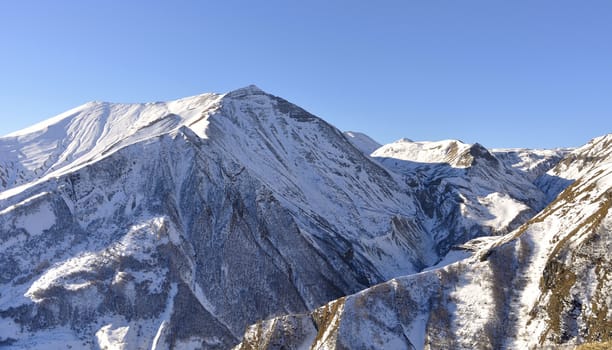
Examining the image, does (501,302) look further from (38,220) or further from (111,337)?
(38,220)

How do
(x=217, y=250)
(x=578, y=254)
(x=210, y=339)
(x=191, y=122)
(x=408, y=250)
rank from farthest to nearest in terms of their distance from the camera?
(x=191, y=122) → (x=408, y=250) → (x=217, y=250) → (x=210, y=339) → (x=578, y=254)

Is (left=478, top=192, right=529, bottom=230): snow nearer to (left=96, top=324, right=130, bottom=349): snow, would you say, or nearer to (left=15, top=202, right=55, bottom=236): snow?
(left=96, top=324, right=130, bottom=349): snow

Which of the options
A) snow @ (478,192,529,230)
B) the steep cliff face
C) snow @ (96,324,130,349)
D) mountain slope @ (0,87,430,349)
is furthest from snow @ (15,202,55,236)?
snow @ (478,192,529,230)

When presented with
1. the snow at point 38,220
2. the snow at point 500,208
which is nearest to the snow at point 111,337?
the snow at point 38,220

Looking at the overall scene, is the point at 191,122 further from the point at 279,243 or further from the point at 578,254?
the point at 578,254

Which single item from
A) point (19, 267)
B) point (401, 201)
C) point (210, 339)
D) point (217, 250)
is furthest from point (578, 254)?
point (401, 201)
